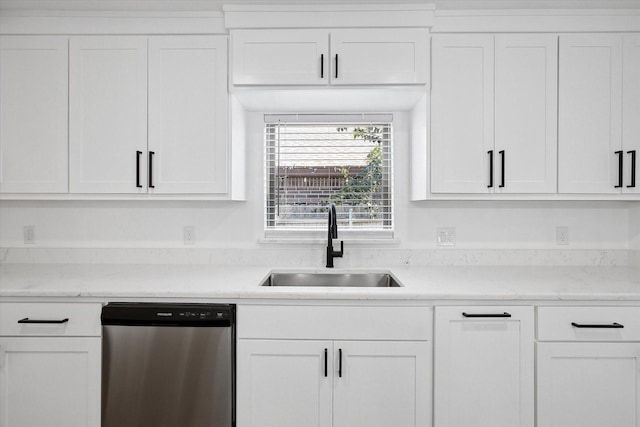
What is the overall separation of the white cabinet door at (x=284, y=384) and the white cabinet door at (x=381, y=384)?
61mm

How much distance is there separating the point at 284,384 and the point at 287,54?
1.59m

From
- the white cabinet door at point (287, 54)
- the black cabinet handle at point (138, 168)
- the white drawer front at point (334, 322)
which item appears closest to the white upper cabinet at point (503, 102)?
the white cabinet door at point (287, 54)

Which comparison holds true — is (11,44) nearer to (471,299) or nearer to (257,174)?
(257,174)

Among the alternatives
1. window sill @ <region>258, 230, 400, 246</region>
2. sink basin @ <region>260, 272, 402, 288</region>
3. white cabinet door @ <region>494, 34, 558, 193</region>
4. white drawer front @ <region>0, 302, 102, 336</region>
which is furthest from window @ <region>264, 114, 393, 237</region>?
white drawer front @ <region>0, 302, 102, 336</region>

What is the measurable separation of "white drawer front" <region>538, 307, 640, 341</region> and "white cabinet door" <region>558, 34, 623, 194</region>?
687 mm

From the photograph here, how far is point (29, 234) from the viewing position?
2221 millimetres

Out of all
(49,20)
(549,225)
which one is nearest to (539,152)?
(549,225)

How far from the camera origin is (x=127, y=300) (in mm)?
1590

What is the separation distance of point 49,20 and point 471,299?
253 centimetres

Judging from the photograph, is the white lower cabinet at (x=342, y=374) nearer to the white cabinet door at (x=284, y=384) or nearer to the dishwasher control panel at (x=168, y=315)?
the white cabinet door at (x=284, y=384)

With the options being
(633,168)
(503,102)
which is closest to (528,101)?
(503,102)

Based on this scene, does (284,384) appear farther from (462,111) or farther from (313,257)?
(462,111)

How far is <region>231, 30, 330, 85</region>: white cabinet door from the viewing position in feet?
6.16

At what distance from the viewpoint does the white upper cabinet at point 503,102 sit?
6.20ft
